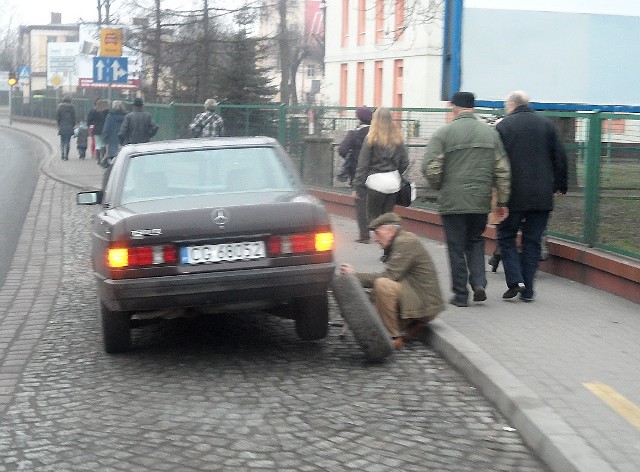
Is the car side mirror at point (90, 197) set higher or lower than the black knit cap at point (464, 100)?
lower

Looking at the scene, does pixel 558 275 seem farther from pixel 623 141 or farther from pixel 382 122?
pixel 382 122

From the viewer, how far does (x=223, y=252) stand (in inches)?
287

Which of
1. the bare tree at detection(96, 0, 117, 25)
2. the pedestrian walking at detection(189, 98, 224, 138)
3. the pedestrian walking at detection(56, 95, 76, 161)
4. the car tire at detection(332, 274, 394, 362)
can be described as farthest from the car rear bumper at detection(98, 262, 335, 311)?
the bare tree at detection(96, 0, 117, 25)

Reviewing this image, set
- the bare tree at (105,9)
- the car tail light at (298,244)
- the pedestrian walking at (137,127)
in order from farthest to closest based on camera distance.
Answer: the bare tree at (105,9) < the pedestrian walking at (137,127) < the car tail light at (298,244)

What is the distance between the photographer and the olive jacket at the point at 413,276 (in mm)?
8062

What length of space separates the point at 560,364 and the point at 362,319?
1279mm

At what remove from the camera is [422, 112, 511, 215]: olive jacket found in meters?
9.12

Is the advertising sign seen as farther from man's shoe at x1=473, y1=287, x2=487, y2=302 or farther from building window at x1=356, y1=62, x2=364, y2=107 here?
building window at x1=356, y1=62, x2=364, y2=107

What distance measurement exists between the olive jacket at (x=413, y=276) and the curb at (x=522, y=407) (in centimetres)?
19

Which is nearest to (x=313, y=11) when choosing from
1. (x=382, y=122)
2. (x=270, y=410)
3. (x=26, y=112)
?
(x=26, y=112)

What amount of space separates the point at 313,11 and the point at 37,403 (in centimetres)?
9837

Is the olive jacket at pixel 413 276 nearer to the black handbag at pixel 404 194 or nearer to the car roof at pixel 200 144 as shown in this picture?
the car roof at pixel 200 144

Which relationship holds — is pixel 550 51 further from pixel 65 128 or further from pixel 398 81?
pixel 398 81

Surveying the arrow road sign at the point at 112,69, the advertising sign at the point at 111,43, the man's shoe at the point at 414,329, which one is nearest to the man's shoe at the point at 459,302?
the man's shoe at the point at 414,329
